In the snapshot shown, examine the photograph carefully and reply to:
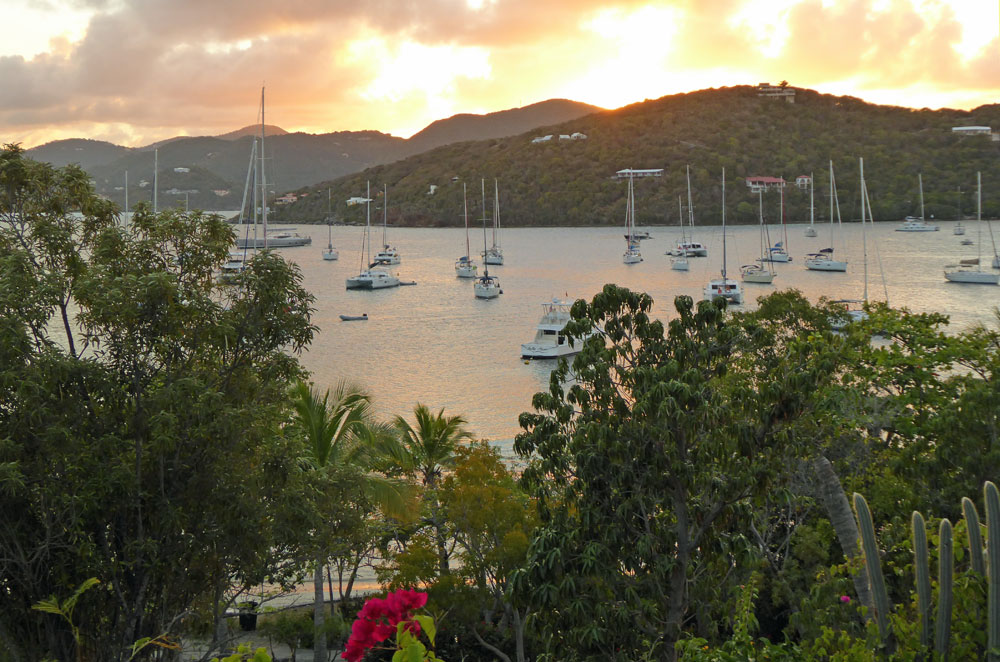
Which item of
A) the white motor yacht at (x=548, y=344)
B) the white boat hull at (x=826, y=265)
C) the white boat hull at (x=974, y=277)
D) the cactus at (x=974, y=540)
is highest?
the white boat hull at (x=826, y=265)

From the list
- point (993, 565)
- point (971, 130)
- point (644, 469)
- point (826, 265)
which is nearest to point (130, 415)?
point (644, 469)

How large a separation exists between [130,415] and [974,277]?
85.5 metres

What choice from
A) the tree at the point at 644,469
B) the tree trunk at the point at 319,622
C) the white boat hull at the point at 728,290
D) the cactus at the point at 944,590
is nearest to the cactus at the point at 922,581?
the cactus at the point at 944,590

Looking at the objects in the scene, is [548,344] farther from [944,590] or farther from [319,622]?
[944,590]

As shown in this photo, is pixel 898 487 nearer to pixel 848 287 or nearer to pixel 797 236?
pixel 848 287

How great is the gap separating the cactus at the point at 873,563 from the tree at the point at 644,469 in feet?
9.59

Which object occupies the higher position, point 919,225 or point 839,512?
point 919,225

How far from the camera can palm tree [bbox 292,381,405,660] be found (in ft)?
45.9

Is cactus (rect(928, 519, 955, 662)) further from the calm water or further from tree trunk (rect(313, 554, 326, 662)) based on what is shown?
the calm water

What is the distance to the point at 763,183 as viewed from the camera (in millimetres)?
146625

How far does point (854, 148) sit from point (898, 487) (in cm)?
16471

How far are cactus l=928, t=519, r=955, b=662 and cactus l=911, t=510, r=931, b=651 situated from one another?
0.34 feet

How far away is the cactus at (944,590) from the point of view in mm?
5684

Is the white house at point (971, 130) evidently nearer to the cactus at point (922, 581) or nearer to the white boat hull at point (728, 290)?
the white boat hull at point (728, 290)
